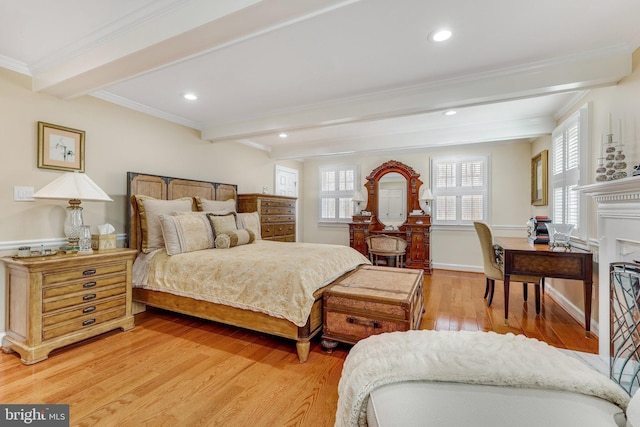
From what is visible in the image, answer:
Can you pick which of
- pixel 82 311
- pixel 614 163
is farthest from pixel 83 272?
pixel 614 163

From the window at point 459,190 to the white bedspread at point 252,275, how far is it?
9.88 ft

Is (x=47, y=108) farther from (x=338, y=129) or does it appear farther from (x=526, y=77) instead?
(x=526, y=77)

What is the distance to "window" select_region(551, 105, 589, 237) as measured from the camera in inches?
114

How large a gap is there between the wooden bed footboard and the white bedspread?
69mm

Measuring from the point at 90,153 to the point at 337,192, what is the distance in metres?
4.36

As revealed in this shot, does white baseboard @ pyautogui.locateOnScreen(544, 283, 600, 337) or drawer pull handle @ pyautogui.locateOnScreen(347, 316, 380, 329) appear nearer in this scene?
drawer pull handle @ pyautogui.locateOnScreen(347, 316, 380, 329)

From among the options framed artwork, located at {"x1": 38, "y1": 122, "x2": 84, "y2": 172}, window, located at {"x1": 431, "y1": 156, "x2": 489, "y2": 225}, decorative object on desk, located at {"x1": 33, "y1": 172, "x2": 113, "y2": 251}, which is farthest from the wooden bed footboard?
window, located at {"x1": 431, "y1": 156, "x2": 489, "y2": 225}

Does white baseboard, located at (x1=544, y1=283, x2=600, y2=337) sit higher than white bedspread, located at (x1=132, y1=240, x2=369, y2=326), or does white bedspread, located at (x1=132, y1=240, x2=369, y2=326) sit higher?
white bedspread, located at (x1=132, y1=240, x2=369, y2=326)

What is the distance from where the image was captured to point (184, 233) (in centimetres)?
297

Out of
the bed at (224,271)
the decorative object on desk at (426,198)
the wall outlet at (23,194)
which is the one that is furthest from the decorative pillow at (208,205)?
the decorative object on desk at (426,198)

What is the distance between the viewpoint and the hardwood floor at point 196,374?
1.62 metres

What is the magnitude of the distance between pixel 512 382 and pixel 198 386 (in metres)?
1.80

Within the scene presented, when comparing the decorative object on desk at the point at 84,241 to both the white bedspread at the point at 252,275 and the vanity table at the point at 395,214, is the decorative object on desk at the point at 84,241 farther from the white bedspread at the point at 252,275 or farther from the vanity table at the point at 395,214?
the vanity table at the point at 395,214

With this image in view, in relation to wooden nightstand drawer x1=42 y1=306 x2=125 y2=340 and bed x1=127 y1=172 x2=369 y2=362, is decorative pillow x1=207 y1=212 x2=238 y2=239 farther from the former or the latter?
wooden nightstand drawer x1=42 y1=306 x2=125 y2=340
